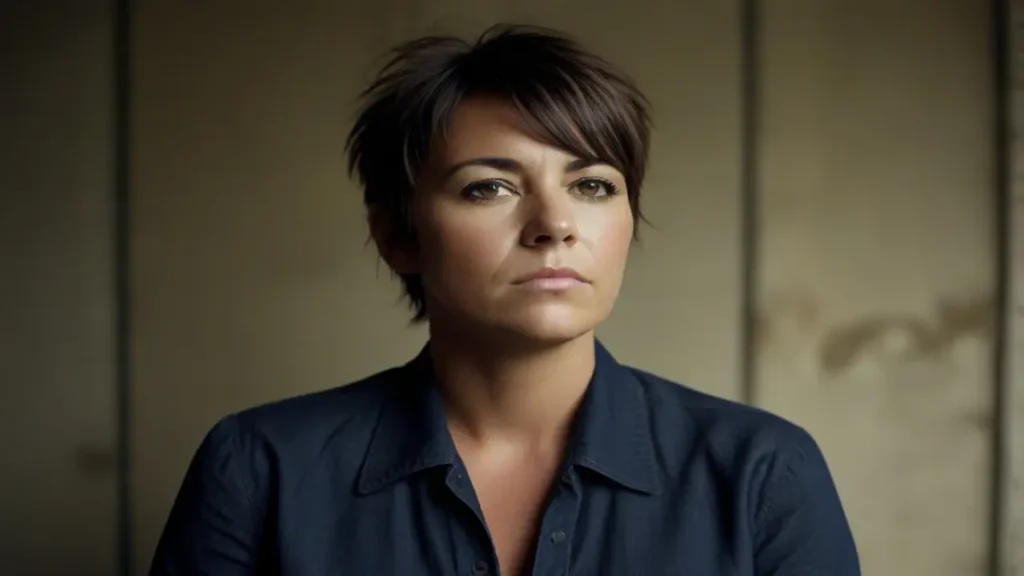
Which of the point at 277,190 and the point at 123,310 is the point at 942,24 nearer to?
the point at 277,190

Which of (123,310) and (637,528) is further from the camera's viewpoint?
(123,310)

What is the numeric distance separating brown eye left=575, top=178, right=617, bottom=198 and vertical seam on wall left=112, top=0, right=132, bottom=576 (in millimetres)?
734

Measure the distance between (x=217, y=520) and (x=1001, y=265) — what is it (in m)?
1.12

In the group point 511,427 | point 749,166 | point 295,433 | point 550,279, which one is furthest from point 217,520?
point 749,166

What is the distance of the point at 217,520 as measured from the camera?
0.97 metres

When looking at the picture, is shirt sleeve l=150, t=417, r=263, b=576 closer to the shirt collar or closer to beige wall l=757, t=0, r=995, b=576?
the shirt collar

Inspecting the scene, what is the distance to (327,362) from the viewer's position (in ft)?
4.48

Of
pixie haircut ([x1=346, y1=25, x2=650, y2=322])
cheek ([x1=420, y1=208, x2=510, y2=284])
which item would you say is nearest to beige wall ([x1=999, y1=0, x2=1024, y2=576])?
pixie haircut ([x1=346, y1=25, x2=650, y2=322])

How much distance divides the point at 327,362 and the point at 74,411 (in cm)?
36

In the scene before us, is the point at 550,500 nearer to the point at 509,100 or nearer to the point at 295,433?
the point at 295,433

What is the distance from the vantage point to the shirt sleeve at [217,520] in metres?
0.96

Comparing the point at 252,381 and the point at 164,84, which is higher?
the point at 164,84

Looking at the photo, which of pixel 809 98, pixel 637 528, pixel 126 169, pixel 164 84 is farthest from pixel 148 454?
pixel 809 98

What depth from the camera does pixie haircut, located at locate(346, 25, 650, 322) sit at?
91 centimetres
